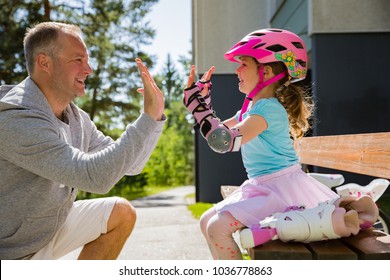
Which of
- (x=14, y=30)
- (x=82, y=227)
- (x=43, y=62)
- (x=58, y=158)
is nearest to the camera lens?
(x=58, y=158)

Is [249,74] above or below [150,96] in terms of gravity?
above

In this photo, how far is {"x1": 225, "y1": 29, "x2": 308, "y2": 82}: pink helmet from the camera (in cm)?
289

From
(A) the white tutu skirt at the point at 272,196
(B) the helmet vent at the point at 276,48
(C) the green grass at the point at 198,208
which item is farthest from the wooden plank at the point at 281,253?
(C) the green grass at the point at 198,208

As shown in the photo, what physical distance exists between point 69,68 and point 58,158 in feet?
1.94

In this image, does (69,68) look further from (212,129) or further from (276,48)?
(276,48)

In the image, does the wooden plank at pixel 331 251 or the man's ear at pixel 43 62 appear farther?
the man's ear at pixel 43 62

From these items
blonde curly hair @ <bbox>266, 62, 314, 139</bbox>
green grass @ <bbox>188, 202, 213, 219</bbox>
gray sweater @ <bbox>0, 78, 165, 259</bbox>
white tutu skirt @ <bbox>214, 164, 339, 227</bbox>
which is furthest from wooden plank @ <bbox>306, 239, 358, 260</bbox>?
green grass @ <bbox>188, 202, 213, 219</bbox>

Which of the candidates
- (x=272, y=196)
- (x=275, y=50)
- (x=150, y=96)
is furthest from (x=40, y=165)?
(x=275, y=50)

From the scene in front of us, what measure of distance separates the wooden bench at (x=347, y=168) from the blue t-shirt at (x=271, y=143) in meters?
0.42

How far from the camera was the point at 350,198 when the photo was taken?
2.33 meters

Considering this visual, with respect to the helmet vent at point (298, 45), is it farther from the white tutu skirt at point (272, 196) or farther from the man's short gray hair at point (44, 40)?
the man's short gray hair at point (44, 40)

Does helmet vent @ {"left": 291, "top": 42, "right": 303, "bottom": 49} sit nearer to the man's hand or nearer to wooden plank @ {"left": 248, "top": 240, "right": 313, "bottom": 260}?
the man's hand

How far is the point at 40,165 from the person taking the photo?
2.40 meters

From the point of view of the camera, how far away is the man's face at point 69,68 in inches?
109
